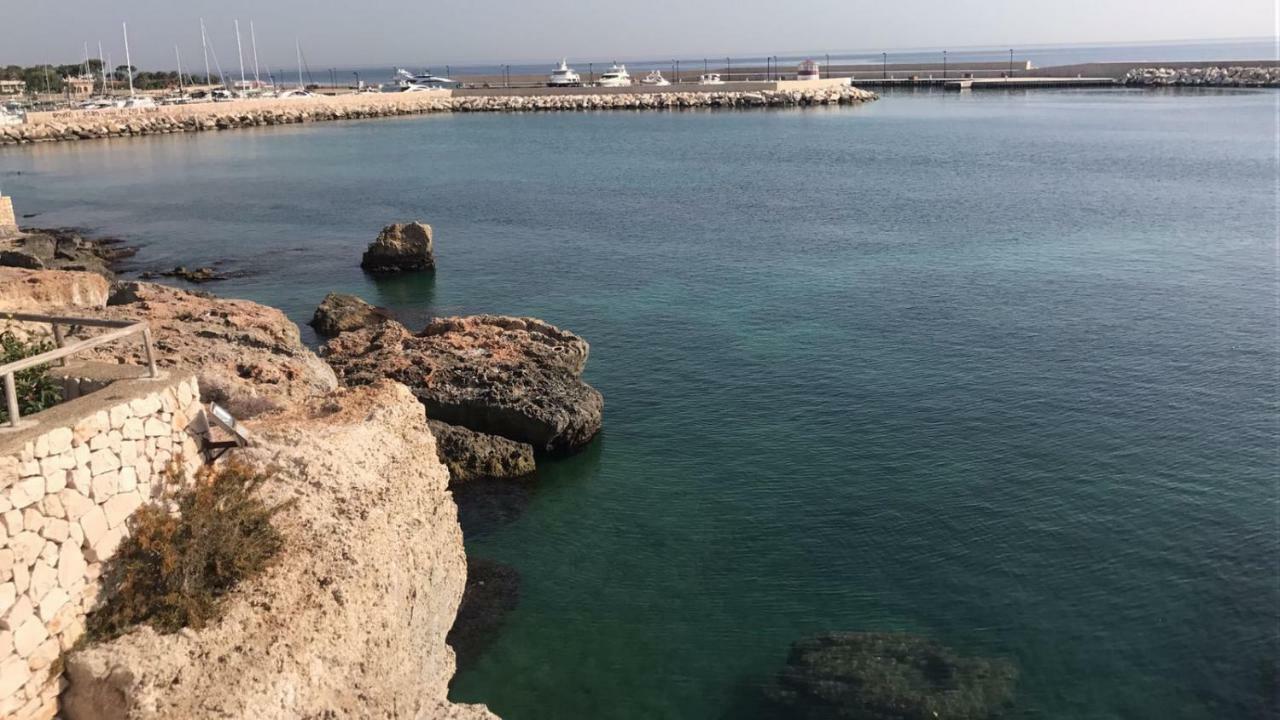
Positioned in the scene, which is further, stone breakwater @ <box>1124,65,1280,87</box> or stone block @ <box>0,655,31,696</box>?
stone breakwater @ <box>1124,65,1280,87</box>

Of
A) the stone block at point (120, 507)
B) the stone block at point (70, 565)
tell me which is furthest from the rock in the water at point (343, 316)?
the stone block at point (70, 565)

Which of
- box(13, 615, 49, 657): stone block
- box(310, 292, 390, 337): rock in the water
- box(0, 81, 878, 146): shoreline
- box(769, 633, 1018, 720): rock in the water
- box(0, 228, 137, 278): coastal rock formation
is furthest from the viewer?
box(0, 81, 878, 146): shoreline

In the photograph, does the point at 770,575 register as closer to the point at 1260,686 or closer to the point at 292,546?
the point at 1260,686

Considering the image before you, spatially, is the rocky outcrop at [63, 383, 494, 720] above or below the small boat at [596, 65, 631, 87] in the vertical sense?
below

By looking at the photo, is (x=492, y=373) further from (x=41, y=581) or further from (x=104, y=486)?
(x=41, y=581)

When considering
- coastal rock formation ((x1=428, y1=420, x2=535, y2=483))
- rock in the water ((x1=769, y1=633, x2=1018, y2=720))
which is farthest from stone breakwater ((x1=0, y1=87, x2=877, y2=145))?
rock in the water ((x1=769, y1=633, x2=1018, y2=720))

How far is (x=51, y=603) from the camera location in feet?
30.4

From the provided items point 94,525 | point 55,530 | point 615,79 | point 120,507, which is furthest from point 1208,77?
point 55,530

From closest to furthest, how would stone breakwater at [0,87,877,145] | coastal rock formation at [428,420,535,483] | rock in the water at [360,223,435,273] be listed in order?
coastal rock formation at [428,420,535,483] < rock in the water at [360,223,435,273] < stone breakwater at [0,87,877,145]

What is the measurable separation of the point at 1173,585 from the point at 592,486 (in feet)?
34.7

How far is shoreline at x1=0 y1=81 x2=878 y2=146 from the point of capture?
3991 inches

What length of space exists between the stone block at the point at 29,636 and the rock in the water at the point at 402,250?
31.2m

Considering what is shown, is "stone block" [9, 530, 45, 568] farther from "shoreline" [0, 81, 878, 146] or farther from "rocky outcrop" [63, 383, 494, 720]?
"shoreline" [0, 81, 878, 146]

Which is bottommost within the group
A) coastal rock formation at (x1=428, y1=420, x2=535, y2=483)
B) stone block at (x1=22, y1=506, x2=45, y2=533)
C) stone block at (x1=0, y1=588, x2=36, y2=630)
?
coastal rock formation at (x1=428, y1=420, x2=535, y2=483)
